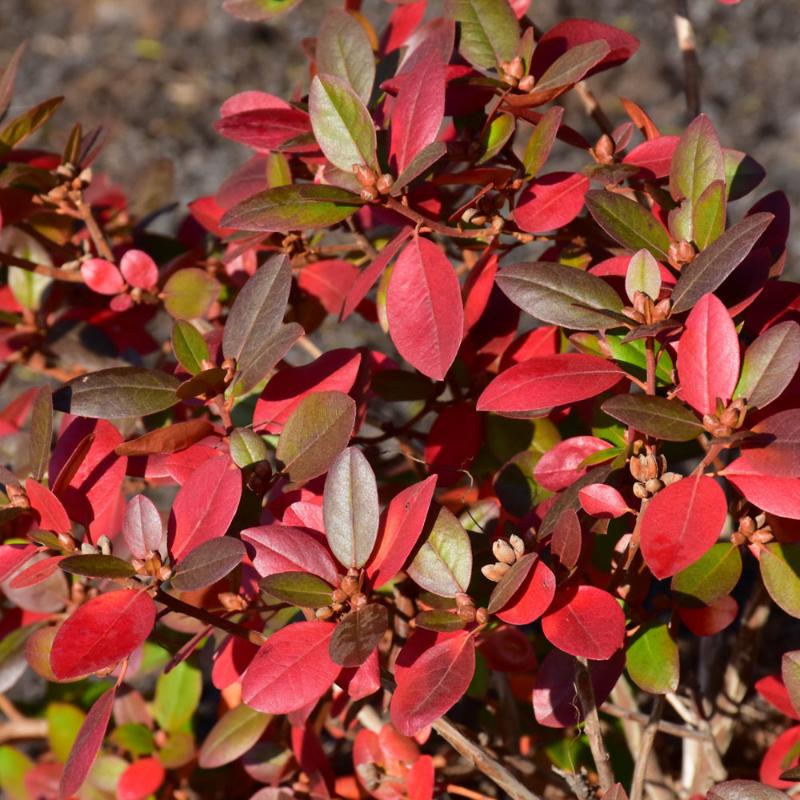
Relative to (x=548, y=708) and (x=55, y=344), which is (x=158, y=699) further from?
(x=548, y=708)

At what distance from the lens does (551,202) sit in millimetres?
1004

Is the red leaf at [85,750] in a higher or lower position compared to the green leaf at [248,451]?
lower

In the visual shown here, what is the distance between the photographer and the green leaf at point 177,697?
55.1 inches

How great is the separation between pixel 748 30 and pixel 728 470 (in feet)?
9.99

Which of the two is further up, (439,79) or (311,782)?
(439,79)

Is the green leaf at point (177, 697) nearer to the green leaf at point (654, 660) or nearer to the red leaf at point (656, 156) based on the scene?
the green leaf at point (654, 660)

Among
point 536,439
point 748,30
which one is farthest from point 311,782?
point 748,30

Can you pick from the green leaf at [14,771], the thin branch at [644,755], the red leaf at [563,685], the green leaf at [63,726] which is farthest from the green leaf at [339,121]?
the green leaf at [14,771]

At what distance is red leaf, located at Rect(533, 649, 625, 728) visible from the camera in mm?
1000

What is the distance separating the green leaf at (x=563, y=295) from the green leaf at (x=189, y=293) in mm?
462

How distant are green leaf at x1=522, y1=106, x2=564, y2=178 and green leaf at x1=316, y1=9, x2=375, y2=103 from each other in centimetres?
18

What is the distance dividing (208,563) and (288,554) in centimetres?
7

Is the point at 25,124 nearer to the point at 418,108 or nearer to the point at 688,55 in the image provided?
the point at 418,108

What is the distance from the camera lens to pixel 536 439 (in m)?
1.14
